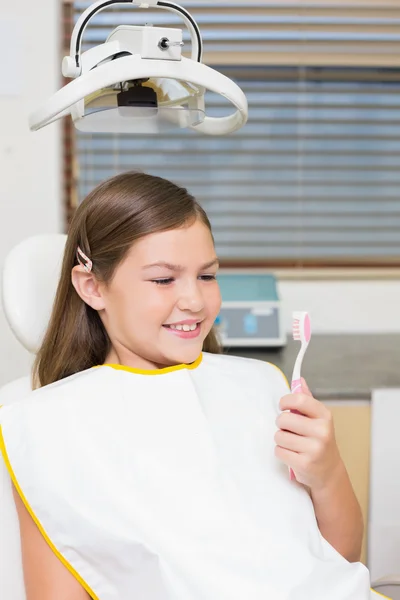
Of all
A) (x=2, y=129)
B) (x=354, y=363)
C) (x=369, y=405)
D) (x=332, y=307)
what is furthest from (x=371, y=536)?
(x=2, y=129)

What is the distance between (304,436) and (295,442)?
0.05 feet

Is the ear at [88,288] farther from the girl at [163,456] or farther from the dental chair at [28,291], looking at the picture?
the dental chair at [28,291]

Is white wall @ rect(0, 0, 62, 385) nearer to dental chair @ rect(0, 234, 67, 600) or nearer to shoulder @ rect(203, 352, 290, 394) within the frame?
dental chair @ rect(0, 234, 67, 600)

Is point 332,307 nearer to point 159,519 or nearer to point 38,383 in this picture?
point 38,383

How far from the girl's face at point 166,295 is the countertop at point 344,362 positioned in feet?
2.32

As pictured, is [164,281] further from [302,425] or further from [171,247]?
[302,425]

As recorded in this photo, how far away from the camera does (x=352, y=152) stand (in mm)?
2512

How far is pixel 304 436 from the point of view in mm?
1095

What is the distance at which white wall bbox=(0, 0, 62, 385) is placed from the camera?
221 centimetres

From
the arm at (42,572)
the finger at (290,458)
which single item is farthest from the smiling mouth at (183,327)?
the arm at (42,572)

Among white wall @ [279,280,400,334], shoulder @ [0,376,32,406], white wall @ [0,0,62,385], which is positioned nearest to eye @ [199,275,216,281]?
shoulder @ [0,376,32,406]

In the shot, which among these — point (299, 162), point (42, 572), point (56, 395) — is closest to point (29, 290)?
point (56, 395)

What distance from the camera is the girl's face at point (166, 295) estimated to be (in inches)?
44.8

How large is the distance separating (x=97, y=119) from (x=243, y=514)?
1.92ft
